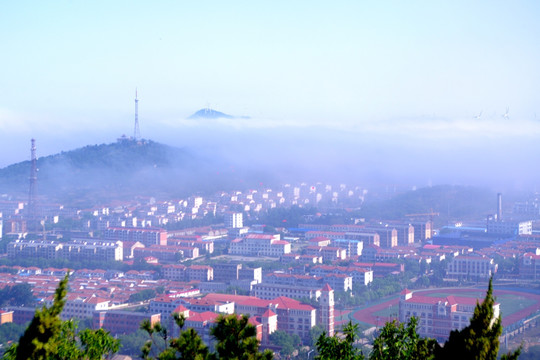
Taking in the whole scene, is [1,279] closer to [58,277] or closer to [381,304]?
[58,277]

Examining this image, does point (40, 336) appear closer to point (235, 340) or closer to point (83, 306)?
point (235, 340)

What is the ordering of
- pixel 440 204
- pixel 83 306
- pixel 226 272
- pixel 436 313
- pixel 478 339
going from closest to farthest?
pixel 478 339, pixel 436 313, pixel 83 306, pixel 226 272, pixel 440 204

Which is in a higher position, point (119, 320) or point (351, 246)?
point (351, 246)

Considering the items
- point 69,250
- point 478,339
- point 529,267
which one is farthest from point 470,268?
point 478,339

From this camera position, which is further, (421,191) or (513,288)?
(421,191)

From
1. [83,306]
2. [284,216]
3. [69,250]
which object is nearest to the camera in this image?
[83,306]

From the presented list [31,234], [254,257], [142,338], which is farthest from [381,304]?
[31,234]

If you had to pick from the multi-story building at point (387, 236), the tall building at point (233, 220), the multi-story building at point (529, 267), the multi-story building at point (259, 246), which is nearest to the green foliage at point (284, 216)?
the tall building at point (233, 220)

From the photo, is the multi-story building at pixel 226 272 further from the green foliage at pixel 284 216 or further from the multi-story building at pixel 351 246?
the green foliage at pixel 284 216
